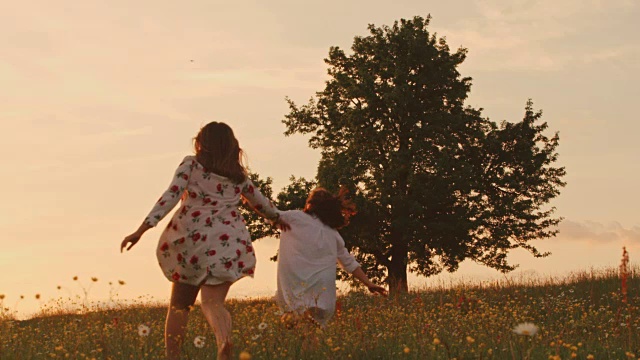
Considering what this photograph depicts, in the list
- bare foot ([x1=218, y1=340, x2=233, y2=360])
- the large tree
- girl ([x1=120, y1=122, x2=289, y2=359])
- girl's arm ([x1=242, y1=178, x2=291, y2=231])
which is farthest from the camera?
the large tree

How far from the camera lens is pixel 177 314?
612cm

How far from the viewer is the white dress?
7914 millimetres

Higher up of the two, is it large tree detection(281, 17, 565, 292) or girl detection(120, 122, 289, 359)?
large tree detection(281, 17, 565, 292)

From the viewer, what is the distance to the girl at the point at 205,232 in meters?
5.89

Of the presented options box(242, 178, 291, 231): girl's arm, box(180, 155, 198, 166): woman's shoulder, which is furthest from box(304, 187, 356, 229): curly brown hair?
box(180, 155, 198, 166): woman's shoulder

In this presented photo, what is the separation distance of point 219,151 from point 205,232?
681mm

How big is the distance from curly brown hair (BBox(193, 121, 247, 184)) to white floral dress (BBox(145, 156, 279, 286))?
0.06 meters

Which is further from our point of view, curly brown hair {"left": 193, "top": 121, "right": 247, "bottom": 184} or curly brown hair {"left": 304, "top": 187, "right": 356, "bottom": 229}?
curly brown hair {"left": 304, "top": 187, "right": 356, "bottom": 229}

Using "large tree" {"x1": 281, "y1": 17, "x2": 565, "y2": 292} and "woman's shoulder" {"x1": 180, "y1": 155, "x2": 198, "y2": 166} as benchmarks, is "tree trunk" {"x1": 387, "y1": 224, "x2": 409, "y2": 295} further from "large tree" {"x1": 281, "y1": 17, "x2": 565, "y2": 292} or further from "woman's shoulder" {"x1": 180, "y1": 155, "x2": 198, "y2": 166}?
"woman's shoulder" {"x1": 180, "y1": 155, "x2": 198, "y2": 166}

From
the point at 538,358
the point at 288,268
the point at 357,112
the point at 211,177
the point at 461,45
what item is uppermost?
the point at 461,45

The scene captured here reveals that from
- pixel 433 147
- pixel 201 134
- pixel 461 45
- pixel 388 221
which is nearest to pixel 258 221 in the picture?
pixel 388 221

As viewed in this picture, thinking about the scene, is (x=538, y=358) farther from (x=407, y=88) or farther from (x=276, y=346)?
(x=407, y=88)

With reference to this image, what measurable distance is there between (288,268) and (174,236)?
2.21 meters

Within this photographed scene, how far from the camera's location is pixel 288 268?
26.2 feet
